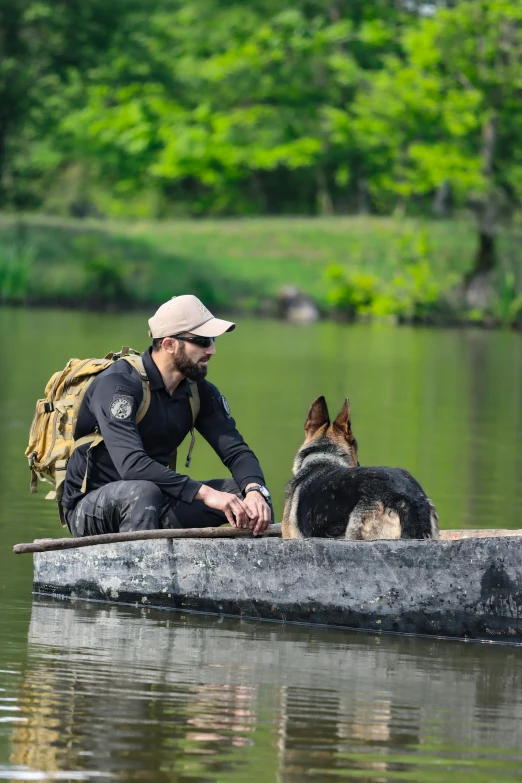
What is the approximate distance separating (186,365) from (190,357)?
0.16 feet

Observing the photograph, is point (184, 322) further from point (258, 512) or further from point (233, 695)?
point (233, 695)

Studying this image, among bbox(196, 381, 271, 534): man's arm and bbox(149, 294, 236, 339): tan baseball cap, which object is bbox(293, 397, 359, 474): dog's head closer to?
bbox(196, 381, 271, 534): man's arm

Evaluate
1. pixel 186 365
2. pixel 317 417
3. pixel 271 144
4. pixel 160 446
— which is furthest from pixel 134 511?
pixel 271 144

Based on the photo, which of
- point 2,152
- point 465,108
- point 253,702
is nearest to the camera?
point 253,702

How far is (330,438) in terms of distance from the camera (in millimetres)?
8453

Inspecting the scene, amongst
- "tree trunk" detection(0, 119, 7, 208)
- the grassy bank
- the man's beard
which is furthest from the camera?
"tree trunk" detection(0, 119, 7, 208)

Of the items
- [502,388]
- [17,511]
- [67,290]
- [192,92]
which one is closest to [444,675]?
[17,511]

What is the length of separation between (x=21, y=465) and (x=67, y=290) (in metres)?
31.7

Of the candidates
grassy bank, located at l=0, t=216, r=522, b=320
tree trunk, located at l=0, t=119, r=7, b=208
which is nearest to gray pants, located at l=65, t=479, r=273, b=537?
grassy bank, located at l=0, t=216, r=522, b=320

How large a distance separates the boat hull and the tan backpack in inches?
20.7

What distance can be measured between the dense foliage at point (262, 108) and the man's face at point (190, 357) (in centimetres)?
3819

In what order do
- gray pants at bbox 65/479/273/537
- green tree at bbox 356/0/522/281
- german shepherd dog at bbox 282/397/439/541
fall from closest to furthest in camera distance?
german shepherd dog at bbox 282/397/439/541, gray pants at bbox 65/479/273/537, green tree at bbox 356/0/522/281

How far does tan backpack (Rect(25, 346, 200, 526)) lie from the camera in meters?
8.38

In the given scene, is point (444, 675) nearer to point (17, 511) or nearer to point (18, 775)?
point (18, 775)
